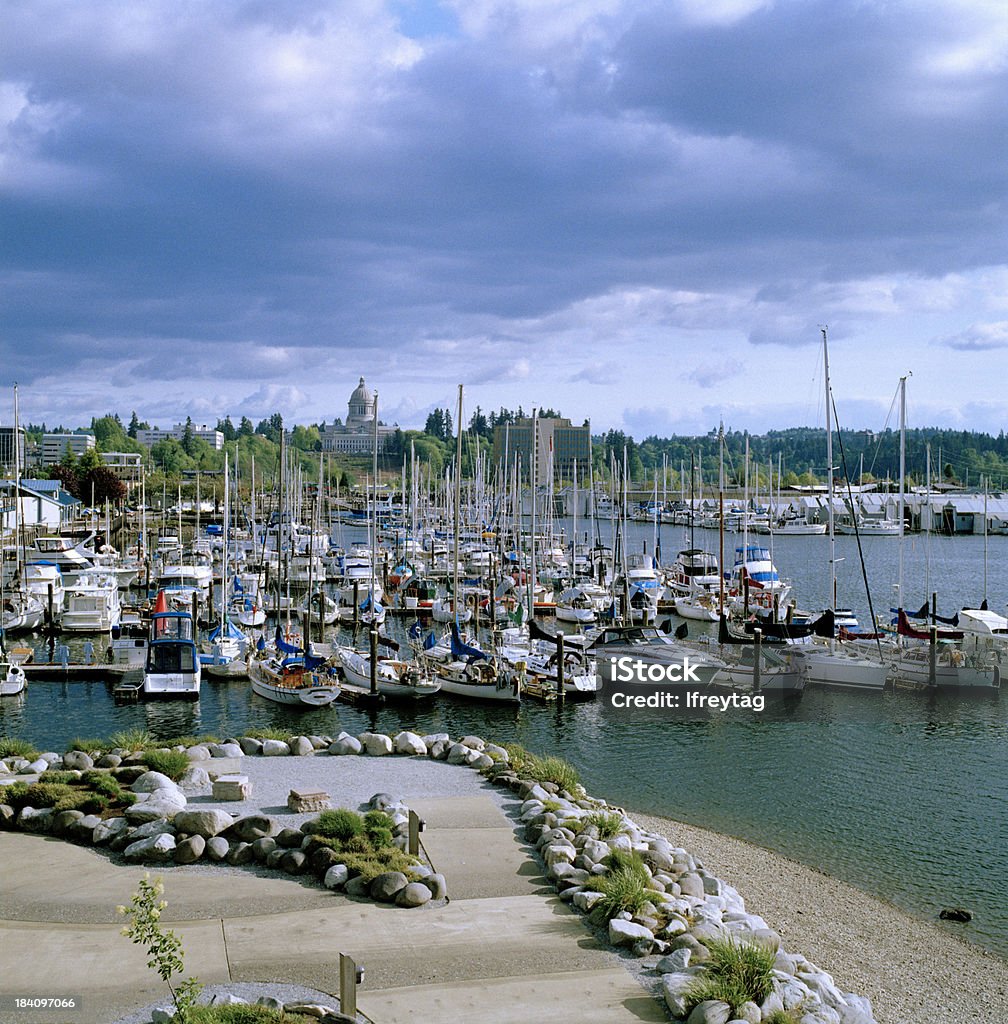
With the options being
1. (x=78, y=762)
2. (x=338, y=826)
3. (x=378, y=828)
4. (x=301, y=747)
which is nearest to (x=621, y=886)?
(x=378, y=828)

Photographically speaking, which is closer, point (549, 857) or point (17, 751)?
point (549, 857)

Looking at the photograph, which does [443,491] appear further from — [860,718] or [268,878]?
[268,878]

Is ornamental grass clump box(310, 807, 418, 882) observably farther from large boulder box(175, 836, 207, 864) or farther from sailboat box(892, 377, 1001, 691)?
sailboat box(892, 377, 1001, 691)

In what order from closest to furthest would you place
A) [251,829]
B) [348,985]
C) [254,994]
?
1. [348,985]
2. [254,994]
3. [251,829]

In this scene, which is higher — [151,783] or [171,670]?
[151,783]

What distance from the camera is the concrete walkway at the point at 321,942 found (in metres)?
13.2

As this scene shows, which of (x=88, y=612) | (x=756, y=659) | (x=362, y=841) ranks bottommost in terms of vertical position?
(x=756, y=659)

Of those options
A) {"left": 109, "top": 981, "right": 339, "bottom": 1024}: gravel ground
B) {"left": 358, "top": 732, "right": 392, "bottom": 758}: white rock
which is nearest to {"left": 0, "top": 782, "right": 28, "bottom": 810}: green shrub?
{"left": 358, "top": 732, "right": 392, "bottom": 758}: white rock

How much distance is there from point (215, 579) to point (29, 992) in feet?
216

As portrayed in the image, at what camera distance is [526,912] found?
1622 centimetres

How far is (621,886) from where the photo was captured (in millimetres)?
16250

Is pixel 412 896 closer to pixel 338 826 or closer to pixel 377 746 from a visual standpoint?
pixel 338 826

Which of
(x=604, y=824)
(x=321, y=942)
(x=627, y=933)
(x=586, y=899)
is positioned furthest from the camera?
(x=604, y=824)

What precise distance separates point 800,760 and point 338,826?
19698mm
